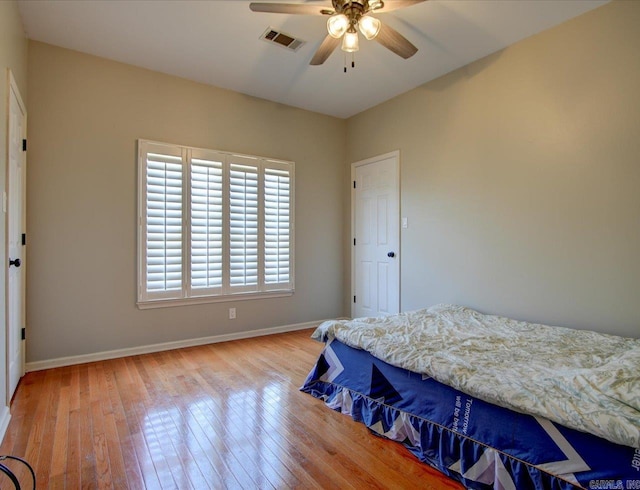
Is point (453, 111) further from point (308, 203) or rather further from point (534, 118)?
point (308, 203)

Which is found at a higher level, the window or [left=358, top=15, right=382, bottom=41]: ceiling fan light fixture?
[left=358, top=15, right=382, bottom=41]: ceiling fan light fixture

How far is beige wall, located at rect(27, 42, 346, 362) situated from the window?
0.13m

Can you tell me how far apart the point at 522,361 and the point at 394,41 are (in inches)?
89.7

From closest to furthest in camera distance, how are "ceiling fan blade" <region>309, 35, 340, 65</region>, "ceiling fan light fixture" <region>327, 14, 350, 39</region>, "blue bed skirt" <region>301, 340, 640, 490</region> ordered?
1. "blue bed skirt" <region>301, 340, 640, 490</region>
2. "ceiling fan light fixture" <region>327, 14, 350, 39</region>
3. "ceiling fan blade" <region>309, 35, 340, 65</region>

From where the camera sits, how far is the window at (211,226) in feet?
12.0

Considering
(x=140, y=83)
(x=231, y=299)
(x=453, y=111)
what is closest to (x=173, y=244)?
(x=231, y=299)

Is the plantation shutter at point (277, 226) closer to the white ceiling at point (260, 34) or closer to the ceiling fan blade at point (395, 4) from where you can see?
the white ceiling at point (260, 34)

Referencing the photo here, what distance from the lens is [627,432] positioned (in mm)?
1307

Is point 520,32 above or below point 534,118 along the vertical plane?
above

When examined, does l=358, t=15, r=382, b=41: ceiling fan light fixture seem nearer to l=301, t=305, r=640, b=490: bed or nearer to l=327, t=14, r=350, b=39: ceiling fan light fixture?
l=327, t=14, r=350, b=39: ceiling fan light fixture

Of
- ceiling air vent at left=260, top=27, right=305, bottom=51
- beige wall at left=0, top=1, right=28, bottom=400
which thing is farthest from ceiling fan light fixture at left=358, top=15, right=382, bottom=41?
beige wall at left=0, top=1, right=28, bottom=400

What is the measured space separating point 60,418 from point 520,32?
4.56m

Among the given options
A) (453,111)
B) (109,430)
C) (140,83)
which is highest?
(140,83)

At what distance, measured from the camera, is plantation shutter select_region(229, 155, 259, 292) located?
4129 mm
